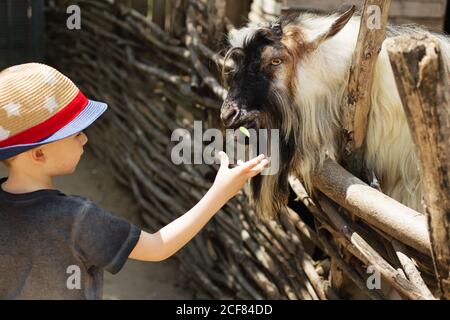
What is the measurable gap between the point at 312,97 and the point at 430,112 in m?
1.11

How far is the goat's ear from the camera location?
247 cm

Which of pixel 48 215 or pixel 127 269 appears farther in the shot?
pixel 127 269

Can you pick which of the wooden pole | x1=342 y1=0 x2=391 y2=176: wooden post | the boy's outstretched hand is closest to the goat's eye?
x1=342 y1=0 x2=391 y2=176: wooden post

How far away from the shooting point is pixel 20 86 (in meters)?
1.61

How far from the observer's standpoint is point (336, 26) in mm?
2504

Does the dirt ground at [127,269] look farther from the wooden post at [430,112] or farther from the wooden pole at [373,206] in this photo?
the wooden post at [430,112]

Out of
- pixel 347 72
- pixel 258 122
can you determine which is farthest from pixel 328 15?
pixel 258 122

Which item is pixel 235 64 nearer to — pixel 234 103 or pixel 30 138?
pixel 234 103

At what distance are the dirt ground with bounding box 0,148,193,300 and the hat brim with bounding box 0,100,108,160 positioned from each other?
3.05 m

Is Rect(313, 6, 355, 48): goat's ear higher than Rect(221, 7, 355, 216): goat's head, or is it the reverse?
Rect(313, 6, 355, 48): goat's ear

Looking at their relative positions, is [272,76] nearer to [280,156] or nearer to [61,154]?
[280,156]

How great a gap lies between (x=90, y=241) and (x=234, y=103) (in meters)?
1.03
